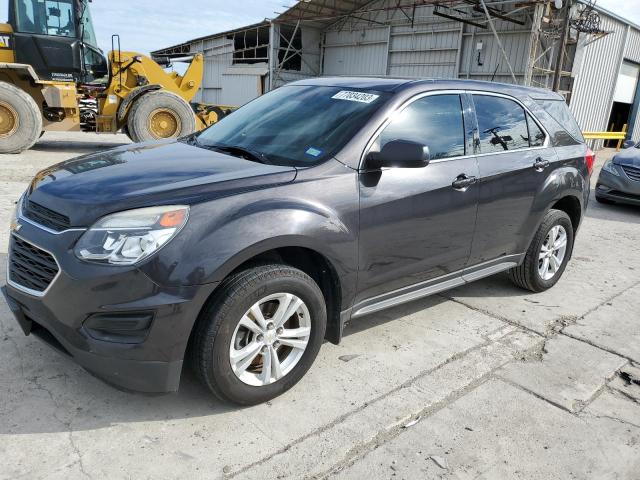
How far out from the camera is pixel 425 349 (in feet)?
11.6

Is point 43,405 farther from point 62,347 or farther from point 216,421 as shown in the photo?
point 216,421

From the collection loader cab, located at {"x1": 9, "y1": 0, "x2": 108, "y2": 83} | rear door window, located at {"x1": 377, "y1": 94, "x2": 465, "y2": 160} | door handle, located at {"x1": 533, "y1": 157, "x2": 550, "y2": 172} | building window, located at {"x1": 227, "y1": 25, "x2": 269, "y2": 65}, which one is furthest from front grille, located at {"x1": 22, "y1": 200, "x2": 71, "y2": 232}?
building window, located at {"x1": 227, "y1": 25, "x2": 269, "y2": 65}

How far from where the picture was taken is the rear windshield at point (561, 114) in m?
4.51

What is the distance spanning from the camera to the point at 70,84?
35.4 feet

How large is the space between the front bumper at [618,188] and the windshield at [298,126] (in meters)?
7.24

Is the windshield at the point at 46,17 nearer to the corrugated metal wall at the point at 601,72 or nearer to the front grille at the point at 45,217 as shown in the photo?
the front grille at the point at 45,217

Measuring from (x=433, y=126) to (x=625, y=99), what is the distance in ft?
69.2

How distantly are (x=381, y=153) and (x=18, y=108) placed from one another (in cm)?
968

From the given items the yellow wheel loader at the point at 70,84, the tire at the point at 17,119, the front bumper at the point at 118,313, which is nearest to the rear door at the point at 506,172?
the front bumper at the point at 118,313

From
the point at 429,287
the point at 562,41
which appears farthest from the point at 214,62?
the point at 429,287

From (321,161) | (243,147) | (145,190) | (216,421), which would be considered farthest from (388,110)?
(216,421)

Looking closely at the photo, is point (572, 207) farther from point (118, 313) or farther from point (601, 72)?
point (601, 72)

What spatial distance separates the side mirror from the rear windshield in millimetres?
2085

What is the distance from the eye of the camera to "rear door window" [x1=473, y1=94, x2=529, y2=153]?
3.80 metres
